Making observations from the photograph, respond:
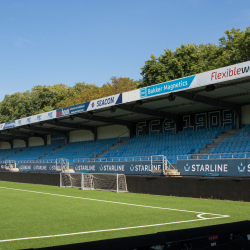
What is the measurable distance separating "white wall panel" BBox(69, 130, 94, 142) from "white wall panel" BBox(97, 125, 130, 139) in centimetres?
194

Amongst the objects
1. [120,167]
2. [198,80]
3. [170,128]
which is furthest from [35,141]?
[198,80]

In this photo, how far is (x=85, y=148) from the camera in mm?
35250

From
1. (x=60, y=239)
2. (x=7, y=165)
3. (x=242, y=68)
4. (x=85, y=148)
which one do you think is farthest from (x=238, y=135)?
(x=7, y=165)

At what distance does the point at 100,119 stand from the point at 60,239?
76.3 ft

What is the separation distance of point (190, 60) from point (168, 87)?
86.4 ft

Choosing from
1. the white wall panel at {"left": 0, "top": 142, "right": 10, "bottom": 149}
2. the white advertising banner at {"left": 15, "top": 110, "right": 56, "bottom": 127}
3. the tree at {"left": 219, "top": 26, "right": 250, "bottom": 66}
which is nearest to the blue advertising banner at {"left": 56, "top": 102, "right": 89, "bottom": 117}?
the white advertising banner at {"left": 15, "top": 110, "right": 56, "bottom": 127}

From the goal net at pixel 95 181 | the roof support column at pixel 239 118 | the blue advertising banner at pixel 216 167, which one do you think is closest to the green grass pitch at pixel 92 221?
the blue advertising banner at pixel 216 167

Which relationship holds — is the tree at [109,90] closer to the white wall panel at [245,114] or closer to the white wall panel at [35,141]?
the white wall panel at [35,141]

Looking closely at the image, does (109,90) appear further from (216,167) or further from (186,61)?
(216,167)

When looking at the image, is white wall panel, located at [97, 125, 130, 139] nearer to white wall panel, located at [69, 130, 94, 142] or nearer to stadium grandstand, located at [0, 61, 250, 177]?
stadium grandstand, located at [0, 61, 250, 177]

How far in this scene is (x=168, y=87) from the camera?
1956cm

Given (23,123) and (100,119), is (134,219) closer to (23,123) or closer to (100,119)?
(100,119)

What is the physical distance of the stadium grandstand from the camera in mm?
17125

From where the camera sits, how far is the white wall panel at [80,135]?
38188 millimetres
